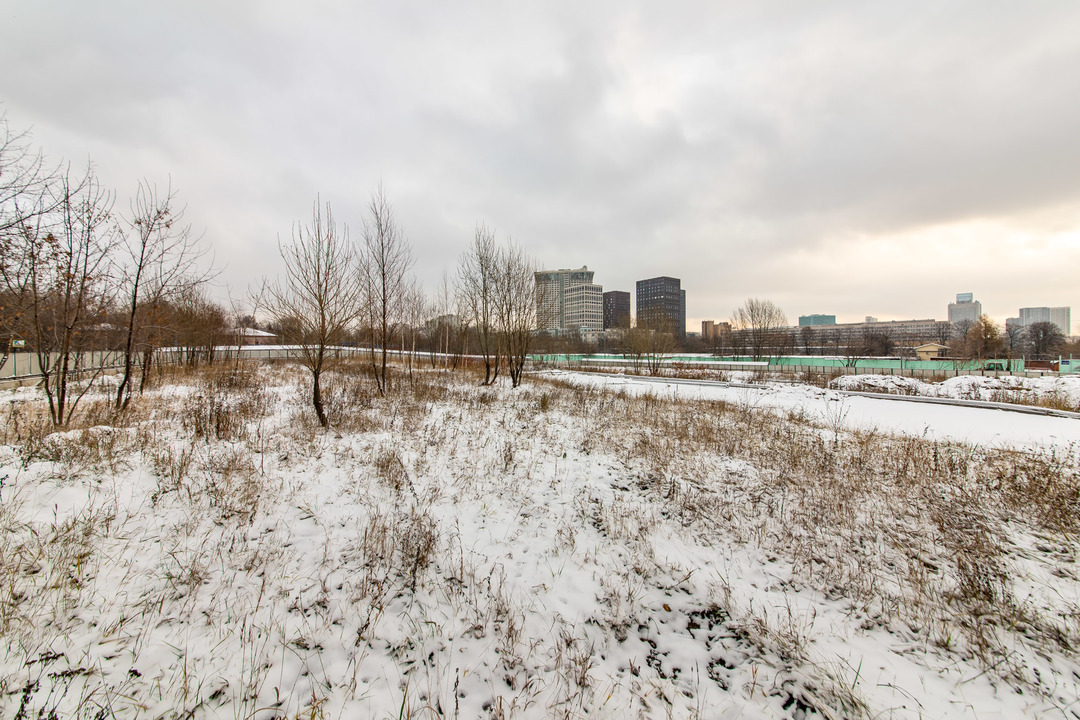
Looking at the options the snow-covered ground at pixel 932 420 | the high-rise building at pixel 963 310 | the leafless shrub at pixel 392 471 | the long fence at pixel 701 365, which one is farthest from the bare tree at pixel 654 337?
the high-rise building at pixel 963 310

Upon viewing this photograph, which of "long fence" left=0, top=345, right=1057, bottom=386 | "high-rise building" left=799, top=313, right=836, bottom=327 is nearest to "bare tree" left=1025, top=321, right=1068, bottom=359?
"long fence" left=0, top=345, right=1057, bottom=386

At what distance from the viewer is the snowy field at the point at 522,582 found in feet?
7.41

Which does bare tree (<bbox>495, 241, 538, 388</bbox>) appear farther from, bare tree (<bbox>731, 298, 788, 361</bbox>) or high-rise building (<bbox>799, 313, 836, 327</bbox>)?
high-rise building (<bbox>799, 313, 836, 327</bbox>)

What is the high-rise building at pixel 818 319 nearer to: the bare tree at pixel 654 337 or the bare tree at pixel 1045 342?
the bare tree at pixel 1045 342

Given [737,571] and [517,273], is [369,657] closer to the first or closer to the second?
[737,571]

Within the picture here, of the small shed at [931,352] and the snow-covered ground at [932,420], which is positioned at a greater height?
the small shed at [931,352]

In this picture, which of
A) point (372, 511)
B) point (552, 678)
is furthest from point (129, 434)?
point (552, 678)

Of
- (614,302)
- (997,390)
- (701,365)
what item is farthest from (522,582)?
(614,302)

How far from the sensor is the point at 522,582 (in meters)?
3.29

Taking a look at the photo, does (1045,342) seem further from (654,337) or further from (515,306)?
(515,306)

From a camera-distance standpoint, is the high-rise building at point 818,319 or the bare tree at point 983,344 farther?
the high-rise building at point 818,319

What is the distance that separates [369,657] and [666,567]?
257cm

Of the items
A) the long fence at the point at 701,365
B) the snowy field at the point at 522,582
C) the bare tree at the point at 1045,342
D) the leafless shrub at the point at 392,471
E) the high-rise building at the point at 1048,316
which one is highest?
the high-rise building at the point at 1048,316

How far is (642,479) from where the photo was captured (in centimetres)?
559
